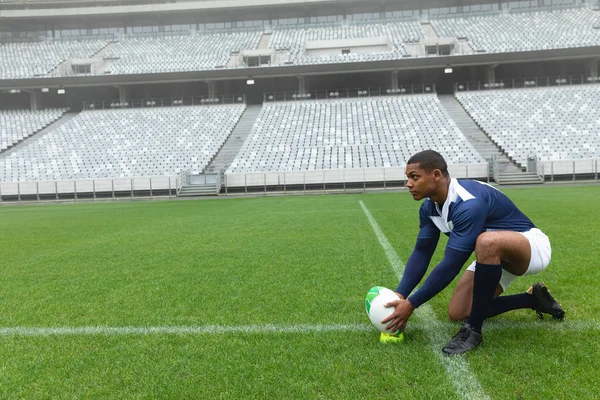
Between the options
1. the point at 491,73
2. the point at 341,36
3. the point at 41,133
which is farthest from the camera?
the point at 341,36

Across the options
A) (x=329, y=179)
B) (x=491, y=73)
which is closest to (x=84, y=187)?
(x=329, y=179)

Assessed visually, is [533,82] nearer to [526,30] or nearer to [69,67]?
[526,30]

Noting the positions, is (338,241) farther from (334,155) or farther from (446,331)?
(334,155)

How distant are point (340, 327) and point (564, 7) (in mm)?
49240

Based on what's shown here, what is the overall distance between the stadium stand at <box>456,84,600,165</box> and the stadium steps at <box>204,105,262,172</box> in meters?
16.2

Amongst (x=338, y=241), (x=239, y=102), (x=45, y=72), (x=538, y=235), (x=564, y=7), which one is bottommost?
(x=338, y=241)

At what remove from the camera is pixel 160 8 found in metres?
44.1

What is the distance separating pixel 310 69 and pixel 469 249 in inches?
1312

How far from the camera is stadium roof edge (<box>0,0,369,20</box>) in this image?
43312 mm

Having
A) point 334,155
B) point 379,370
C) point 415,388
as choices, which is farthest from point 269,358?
point 334,155

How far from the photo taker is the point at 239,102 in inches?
1464

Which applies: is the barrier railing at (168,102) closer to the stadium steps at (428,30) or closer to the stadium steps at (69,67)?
the stadium steps at (69,67)

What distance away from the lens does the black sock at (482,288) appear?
2961mm

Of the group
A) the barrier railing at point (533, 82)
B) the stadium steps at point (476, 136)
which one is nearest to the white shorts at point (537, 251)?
the stadium steps at point (476, 136)
